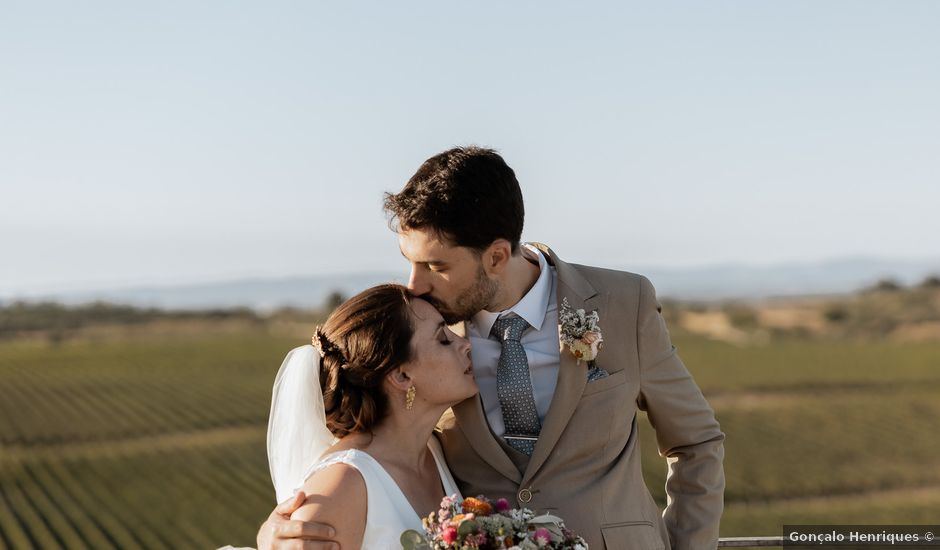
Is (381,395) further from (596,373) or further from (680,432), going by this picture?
(680,432)

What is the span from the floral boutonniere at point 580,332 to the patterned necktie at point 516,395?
184 mm

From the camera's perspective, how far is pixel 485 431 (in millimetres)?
4219

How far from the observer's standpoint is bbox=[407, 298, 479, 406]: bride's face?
4207 mm

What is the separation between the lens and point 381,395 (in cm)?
436

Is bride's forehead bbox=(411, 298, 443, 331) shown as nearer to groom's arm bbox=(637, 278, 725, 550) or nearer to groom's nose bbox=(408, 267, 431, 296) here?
groom's nose bbox=(408, 267, 431, 296)

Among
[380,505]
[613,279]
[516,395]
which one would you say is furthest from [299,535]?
[613,279]

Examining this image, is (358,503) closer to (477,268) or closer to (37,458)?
(477,268)

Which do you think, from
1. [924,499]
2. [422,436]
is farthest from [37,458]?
[422,436]

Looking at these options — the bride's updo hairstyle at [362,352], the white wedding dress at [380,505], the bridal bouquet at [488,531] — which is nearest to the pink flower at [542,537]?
the bridal bouquet at [488,531]

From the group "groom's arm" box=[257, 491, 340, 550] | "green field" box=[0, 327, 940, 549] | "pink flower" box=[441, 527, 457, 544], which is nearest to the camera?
"pink flower" box=[441, 527, 457, 544]

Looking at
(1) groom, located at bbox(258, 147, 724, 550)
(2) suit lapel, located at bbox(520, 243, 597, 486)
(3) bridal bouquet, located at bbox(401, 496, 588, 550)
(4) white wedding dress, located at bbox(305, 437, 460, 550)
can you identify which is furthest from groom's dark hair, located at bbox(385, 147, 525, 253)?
(3) bridal bouquet, located at bbox(401, 496, 588, 550)

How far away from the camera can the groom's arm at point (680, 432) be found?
4309 millimetres

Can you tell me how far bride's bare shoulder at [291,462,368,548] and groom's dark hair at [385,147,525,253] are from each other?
38.4 inches

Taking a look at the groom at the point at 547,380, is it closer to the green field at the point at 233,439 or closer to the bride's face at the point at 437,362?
the bride's face at the point at 437,362
